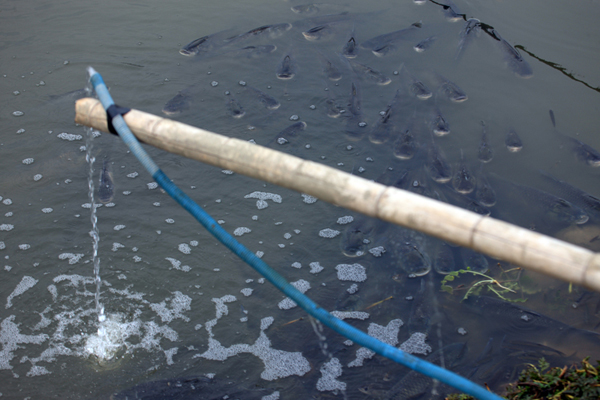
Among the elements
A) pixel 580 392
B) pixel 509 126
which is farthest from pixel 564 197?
pixel 580 392

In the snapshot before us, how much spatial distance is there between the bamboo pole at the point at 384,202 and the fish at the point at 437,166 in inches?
148

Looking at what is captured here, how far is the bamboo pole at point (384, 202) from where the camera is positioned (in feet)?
5.35

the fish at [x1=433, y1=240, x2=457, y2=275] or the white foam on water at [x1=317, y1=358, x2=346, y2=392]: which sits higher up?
the fish at [x1=433, y1=240, x2=457, y2=275]

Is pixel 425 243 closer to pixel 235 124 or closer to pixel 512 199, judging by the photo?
pixel 512 199

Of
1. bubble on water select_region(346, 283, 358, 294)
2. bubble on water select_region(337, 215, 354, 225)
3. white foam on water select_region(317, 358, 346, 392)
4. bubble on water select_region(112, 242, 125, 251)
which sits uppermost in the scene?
bubble on water select_region(112, 242, 125, 251)

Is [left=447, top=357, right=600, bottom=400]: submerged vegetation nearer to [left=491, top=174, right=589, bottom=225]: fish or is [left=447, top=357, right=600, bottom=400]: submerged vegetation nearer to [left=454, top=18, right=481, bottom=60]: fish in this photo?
[left=491, top=174, right=589, bottom=225]: fish

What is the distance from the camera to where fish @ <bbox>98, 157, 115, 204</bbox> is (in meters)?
5.16

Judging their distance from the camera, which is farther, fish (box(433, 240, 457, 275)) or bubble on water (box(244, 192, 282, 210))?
bubble on water (box(244, 192, 282, 210))

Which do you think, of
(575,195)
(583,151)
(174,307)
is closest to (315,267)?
(174,307)

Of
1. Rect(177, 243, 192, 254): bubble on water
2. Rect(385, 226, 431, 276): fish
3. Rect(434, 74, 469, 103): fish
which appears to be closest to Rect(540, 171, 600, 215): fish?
Rect(434, 74, 469, 103): fish

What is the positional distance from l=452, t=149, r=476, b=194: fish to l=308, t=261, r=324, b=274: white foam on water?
1.99m

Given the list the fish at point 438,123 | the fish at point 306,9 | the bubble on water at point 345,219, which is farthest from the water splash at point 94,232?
the fish at point 306,9

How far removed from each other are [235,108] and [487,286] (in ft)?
13.3

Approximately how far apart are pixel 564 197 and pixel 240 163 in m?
4.67
